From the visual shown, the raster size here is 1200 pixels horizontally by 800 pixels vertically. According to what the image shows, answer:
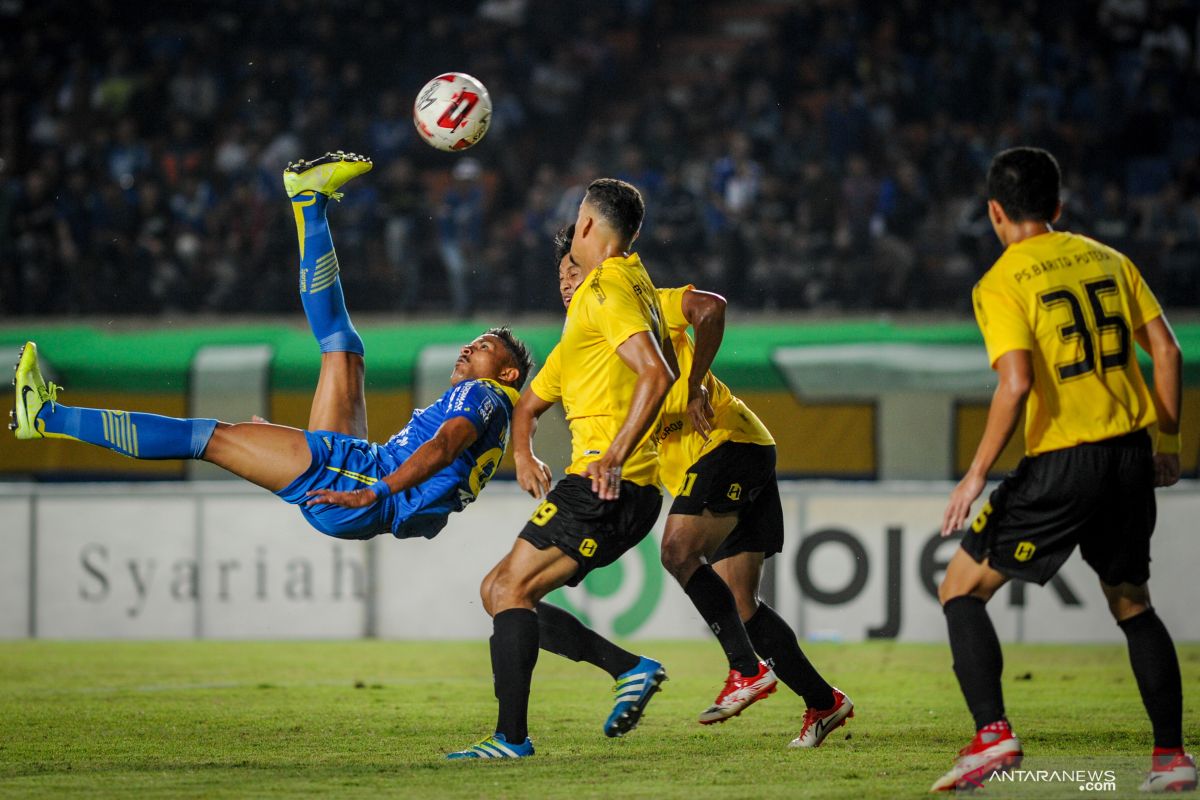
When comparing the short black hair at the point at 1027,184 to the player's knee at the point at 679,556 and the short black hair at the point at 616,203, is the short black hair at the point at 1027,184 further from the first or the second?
the player's knee at the point at 679,556

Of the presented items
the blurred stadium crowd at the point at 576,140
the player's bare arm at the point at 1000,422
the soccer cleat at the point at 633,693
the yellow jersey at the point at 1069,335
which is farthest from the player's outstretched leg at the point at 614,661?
the blurred stadium crowd at the point at 576,140

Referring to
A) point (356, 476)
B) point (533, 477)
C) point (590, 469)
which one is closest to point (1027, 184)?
point (590, 469)

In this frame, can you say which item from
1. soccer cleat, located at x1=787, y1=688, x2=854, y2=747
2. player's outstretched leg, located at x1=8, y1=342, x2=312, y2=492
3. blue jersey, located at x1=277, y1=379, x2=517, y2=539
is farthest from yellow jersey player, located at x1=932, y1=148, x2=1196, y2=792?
player's outstretched leg, located at x1=8, y1=342, x2=312, y2=492

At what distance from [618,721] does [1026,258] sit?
7.95ft

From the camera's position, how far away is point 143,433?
6191 millimetres

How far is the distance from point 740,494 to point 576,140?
1089 centimetres

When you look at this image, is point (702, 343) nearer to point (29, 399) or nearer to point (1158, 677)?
point (1158, 677)

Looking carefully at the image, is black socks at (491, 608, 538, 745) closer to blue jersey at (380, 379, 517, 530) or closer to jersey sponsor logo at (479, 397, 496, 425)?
blue jersey at (380, 379, 517, 530)

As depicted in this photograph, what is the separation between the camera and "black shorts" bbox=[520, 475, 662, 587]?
562 centimetres

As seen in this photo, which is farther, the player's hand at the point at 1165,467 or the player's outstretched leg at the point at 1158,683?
the player's hand at the point at 1165,467

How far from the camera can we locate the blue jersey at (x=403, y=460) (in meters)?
6.16

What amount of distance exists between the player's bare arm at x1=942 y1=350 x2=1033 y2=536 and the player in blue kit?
6.80ft

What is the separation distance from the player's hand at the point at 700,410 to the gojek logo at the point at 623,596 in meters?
5.36

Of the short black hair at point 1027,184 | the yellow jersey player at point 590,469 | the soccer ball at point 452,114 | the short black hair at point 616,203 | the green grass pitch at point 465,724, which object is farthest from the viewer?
the soccer ball at point 452,114
